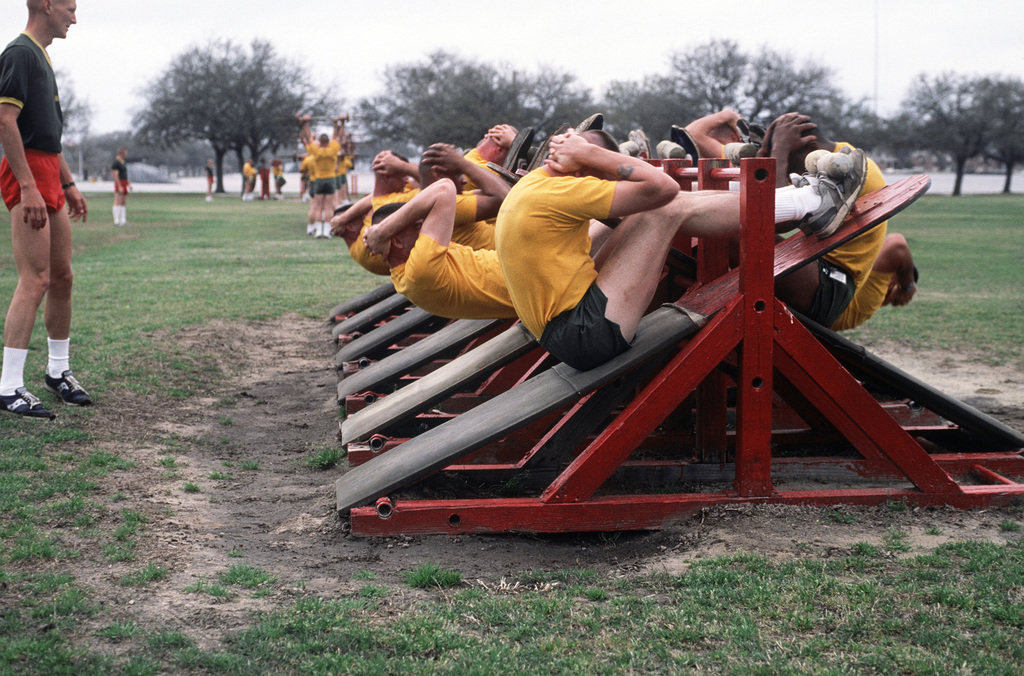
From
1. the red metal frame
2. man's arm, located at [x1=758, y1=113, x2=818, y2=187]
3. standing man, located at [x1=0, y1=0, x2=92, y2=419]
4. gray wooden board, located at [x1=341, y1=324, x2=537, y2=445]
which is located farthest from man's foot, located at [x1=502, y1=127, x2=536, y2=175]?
standing man, located at [x1=0, y1=0, x2=92, y2=419]

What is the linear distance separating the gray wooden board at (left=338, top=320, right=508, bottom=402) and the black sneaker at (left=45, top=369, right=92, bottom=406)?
1480 mm

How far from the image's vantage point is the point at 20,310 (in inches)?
203

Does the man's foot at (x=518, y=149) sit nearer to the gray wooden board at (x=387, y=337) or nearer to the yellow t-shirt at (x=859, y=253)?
the gray wooden board at (x=387, y=337)

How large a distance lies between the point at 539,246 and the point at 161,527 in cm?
186

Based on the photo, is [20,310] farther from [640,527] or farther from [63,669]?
[640,527]

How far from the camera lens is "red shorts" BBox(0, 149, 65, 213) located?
16.9ft

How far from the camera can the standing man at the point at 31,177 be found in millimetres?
4957

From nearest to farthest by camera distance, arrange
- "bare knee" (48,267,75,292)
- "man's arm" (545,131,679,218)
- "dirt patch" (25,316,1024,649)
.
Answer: "dirt patch" (25,316,1024,649), "man's arm" (545,131,679,218), "bare knee" (48,267,75,292)

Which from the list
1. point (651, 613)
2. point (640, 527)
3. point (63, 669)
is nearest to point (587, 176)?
point (640, 527)

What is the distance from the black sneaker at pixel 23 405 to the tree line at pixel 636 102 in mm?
48646

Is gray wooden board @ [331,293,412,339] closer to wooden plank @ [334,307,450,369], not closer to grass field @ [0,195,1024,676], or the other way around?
wooden plank @ [334,307,450,369]

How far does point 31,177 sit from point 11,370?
1053 millimetres

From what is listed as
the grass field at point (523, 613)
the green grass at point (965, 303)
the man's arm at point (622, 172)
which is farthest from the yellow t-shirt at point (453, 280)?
the green grass at point (965, 303)

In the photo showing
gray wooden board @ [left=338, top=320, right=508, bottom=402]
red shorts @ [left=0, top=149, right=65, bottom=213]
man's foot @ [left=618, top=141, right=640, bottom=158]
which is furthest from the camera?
gray wooden board @ [left=338, top=320, right=508, bottom=402]
